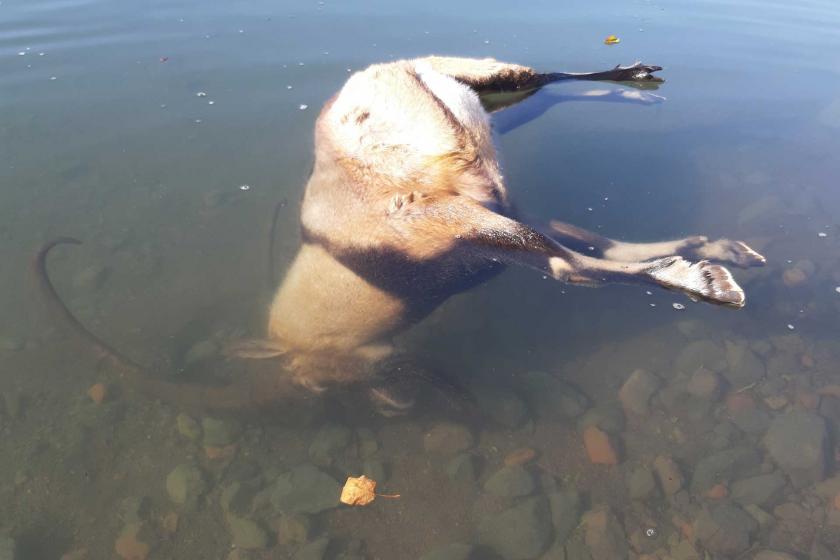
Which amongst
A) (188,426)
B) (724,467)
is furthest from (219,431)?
(724,467)

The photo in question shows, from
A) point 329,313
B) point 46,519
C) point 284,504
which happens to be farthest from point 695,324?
point 46,519

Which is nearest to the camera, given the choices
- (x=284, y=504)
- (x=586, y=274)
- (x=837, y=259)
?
(x=586, y=274)

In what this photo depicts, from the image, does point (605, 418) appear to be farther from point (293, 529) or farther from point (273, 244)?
point (273, 244)

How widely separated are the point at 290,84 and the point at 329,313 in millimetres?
4058

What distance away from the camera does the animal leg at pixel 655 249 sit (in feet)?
13.4

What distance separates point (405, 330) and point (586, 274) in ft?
4.63

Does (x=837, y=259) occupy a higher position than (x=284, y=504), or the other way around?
(x=837, y=259)

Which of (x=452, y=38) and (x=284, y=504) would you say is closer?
(x=284, y=504)

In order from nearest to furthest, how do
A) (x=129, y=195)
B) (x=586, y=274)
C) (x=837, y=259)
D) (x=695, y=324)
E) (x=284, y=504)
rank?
(x=586, y=274)
(x=284, y=504)
(x=695, y=324)
(x=837, y=259)
(x=129, y=195)

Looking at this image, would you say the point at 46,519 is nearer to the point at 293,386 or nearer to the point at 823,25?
the point at 293,386

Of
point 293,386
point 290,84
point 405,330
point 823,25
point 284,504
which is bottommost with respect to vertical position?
point 284,504

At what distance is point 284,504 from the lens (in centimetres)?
359

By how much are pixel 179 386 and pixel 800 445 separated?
13.5 feet

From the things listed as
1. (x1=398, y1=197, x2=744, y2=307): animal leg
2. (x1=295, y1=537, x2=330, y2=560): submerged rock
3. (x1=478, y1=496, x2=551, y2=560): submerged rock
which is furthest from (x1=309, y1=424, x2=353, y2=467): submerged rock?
(x1=398, y1=197, x2=744, y2=307): animal leg
